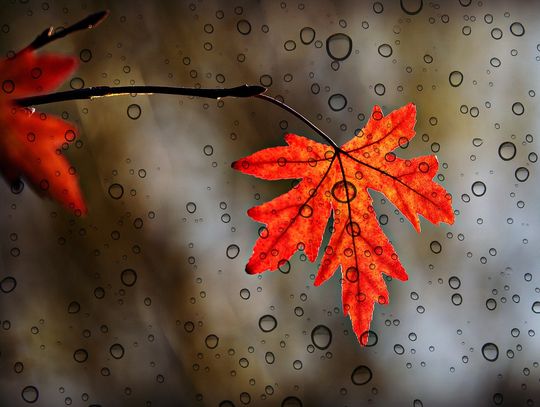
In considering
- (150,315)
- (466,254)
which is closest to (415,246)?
(466,254)

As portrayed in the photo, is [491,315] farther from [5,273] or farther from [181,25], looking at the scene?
[5,273]

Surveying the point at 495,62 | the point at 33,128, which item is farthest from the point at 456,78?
the point at 33,128

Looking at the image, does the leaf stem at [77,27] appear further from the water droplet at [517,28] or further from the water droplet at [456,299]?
the water droplet at [517,28]

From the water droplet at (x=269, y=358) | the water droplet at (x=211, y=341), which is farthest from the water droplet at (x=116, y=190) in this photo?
the water droplet at (x=269, y=358)

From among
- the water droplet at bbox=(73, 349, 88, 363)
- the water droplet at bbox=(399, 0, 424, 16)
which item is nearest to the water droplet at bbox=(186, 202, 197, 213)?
the water droplet at bbox=(73, 349, 88, 363)

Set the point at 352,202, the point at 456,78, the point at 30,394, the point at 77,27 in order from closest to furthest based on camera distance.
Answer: the point at 77,27 < the point at 352,202 < the point at 30,394 < the point at 456,78

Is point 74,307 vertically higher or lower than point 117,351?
higher

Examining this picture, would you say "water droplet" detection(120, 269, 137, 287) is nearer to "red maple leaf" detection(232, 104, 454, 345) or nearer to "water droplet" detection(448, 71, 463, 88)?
"red maple leaf" detection(232, 104, 454, 345)

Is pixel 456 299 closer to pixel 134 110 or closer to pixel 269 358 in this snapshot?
pixel 269 358
